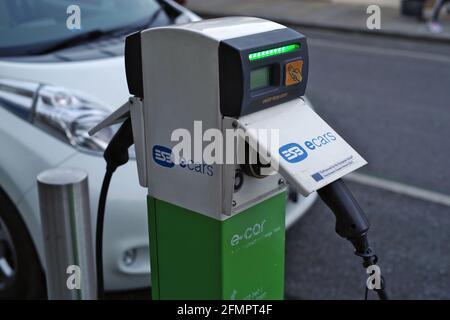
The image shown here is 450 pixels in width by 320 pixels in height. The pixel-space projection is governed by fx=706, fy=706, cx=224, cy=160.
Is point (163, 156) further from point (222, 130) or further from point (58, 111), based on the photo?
point (58, 111)

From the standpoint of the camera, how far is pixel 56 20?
11.9 feet

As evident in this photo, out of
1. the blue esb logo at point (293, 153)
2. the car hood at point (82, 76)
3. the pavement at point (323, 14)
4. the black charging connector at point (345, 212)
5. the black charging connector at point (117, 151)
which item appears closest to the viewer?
the blue esb logo at point (293, 153)

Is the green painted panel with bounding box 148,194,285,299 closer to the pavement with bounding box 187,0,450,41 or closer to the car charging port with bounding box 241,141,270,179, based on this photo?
the car charging port with bounding box 241,141,270,179

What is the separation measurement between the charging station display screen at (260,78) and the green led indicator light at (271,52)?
0.03 meters

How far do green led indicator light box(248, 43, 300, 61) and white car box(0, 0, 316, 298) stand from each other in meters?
1.29

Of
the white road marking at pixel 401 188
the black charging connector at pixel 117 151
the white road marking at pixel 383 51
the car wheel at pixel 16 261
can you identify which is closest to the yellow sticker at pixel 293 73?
the black charging connector at pixel 117 151

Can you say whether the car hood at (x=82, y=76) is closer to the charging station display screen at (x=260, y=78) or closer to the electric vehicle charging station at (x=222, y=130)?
the electric vehicle charging station at (x=222, y=130)

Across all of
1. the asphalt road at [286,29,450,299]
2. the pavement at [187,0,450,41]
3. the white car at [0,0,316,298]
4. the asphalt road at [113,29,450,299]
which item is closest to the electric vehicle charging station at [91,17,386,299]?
the white car at [0,0,316,298]

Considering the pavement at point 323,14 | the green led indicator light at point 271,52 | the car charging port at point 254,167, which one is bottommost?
the pavement at point 323,14

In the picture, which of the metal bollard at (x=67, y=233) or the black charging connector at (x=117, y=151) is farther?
the metal bollard at (x=67, y=233)

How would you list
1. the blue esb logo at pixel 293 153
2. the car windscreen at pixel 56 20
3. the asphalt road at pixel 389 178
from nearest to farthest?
the blue esb logo at pixel 293 153 < the car windscreen at pixel 56 20 < the asphalt road at pixel 389 178

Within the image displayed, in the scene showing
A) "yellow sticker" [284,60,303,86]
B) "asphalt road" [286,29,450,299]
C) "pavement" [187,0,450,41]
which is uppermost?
"yellow sticker" [284,60,303,86]

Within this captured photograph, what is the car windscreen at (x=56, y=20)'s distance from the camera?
346cm

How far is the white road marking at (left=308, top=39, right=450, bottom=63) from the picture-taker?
8648mm
